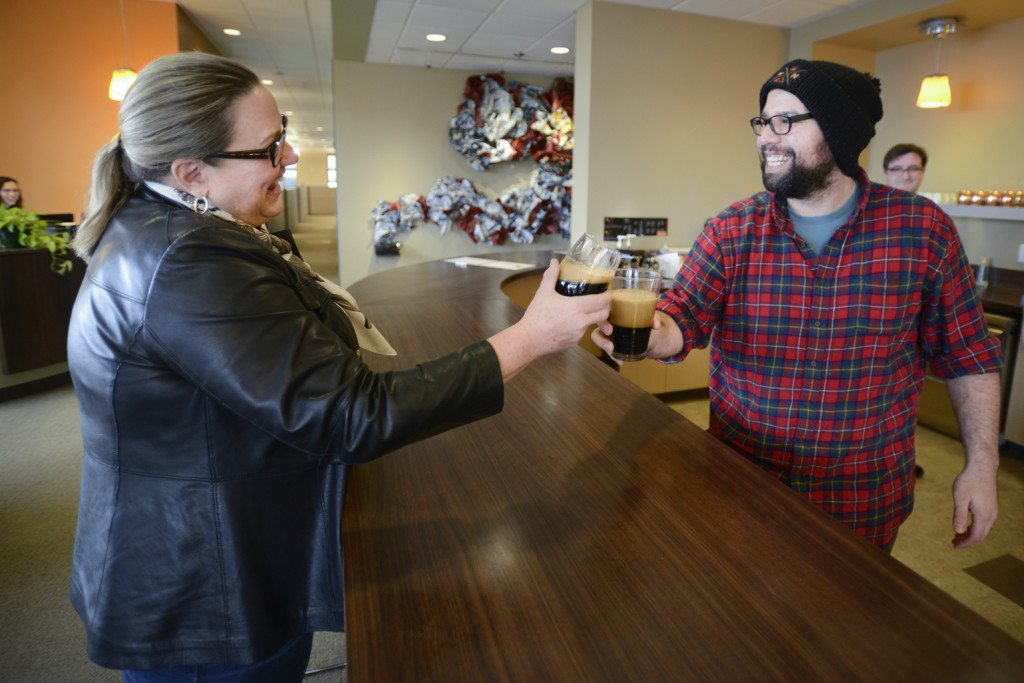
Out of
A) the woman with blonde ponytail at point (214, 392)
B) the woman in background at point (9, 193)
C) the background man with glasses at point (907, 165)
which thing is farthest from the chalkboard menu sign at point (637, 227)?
the woman in background at point (9, 193)

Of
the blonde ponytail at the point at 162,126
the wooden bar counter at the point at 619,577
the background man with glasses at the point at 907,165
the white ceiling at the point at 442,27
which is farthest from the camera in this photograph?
the white ceiling at the point at 442,27

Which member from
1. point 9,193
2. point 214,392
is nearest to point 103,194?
point 214,392

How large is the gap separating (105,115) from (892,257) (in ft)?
21.3

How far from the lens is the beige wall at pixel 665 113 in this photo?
473 centimetres

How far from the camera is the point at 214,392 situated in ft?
2.69

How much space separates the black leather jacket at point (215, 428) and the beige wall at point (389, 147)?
604 centimetres

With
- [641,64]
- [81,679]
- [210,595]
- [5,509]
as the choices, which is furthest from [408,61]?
[210,595]

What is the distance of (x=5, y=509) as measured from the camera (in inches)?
117

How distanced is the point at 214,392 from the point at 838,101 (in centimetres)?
137

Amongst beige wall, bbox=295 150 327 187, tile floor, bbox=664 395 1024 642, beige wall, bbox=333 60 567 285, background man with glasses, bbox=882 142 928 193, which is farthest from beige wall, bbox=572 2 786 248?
beige wall, bbox=295 150 327 187

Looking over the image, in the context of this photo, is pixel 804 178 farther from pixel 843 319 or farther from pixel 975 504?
pixel 975 504

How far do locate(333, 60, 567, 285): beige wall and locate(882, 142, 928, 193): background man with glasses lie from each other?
4174 millimetres

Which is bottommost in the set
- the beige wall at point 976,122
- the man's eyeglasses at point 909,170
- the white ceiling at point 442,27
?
the man's eyeglasses at point 909,170

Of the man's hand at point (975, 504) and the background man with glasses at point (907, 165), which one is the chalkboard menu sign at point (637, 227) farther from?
the man's hand at point (975, 504)
